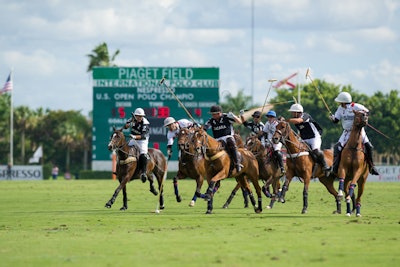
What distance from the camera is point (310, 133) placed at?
81.0 ft

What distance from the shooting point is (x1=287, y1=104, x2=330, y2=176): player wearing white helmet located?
2448 cm

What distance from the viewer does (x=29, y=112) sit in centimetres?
10750

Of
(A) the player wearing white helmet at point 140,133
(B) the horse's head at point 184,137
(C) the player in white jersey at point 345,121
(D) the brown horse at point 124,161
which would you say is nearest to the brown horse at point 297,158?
(C) the player in white jersey at point 345,121

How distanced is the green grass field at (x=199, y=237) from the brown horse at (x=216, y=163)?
0.79m

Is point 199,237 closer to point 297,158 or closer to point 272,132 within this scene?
point 297,158

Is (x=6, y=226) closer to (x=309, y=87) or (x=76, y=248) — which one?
(x=76, y=248)

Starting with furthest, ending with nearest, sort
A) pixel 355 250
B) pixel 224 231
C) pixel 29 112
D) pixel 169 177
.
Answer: pixel 29 112 < pixel 169 177 < pixel 224 231 < pixel 355 250

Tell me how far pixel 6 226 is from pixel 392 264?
9.51 meters

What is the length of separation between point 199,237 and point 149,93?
43466 millimetres

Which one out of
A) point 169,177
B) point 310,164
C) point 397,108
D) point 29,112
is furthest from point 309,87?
point 310,164

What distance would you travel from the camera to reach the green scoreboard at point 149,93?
197ft

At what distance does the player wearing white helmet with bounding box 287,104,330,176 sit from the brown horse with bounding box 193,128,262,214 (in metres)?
1.47

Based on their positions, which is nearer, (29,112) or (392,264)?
(392,264)

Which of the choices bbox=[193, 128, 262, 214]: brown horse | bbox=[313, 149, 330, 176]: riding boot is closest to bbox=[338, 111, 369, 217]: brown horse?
bbox=[313, 149, 330, 176]: riding boot
